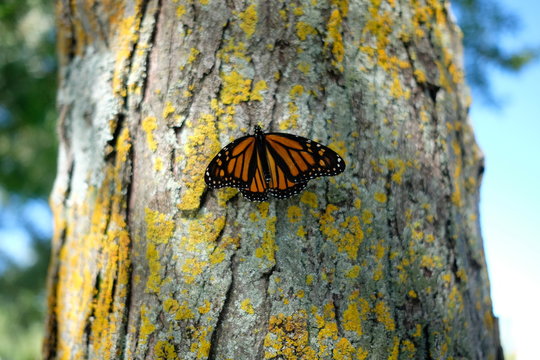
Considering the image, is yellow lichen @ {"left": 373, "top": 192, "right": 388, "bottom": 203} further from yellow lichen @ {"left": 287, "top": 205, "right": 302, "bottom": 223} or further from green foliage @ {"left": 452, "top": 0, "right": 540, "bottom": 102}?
green foliage @ {"left": 452, "top": 0, "right": 540, "bottom": 102}

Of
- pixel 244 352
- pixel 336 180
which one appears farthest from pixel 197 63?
pixel 244 352

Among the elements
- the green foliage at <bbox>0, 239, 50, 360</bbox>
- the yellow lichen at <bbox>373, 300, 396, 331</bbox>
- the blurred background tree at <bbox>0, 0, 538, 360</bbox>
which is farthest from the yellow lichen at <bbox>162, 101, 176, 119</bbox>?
the green foliage at <bbox>0, 239, 50, 360</bbox>

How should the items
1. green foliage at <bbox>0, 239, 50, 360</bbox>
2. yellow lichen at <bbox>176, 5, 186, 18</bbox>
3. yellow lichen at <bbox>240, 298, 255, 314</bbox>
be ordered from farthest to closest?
green foliage at <bbox>0, 239, 50, 360</bbox>, yellow lichen at <bbox>176, 5, 186, 18</bbox>, yellow lichen at <bbox>240, 298, 255, 314</bbox>

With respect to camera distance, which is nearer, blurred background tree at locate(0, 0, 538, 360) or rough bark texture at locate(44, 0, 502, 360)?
rough bark texture at locate(44, 0, 502, 360)

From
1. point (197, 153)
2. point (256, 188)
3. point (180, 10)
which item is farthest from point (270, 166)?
point (180, 10)

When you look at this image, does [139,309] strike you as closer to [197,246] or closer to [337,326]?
[197,246]

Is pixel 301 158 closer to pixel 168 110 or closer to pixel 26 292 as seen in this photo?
pixel 168 110
